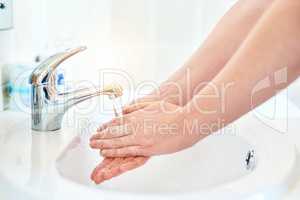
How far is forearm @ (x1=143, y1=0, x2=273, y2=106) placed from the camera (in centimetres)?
91

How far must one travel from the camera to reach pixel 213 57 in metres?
0.93

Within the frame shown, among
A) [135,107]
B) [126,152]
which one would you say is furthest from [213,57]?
[126,152]

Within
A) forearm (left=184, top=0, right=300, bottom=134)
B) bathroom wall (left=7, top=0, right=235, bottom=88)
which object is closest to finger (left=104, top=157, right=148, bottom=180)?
forearm (left=184, top=0, right=300, bottom=134)

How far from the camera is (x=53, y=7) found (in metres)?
1.15

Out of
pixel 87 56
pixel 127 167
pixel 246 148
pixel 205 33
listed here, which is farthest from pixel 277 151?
pixel 87 56

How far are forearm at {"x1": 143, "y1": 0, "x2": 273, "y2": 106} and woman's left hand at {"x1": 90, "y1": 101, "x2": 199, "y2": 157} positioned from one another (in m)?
0.10

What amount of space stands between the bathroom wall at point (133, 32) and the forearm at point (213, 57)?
270 mm

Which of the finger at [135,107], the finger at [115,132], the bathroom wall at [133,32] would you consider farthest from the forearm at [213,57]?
the bathroom wall at [133,32]

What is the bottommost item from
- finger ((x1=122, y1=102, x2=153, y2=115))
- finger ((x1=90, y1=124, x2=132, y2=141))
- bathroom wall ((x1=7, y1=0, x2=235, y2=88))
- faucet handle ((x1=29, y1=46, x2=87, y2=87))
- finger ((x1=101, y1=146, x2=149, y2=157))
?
finger ((x1=101, y1=146, x2=149, y2=157))

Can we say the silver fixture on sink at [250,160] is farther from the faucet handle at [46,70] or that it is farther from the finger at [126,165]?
the faucet handle at [46,70]

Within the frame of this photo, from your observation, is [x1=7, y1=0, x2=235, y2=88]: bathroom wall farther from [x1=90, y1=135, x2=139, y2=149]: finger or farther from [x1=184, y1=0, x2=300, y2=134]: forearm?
[x1=184, y1=0, x2=300, y2=134]: forearm

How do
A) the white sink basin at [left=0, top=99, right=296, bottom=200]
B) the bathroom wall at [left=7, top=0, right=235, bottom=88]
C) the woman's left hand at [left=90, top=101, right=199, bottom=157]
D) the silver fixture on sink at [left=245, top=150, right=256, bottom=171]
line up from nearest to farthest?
the white sink basin at [left=0, top=99, right=296, bottom=200] → the woman's left hand at [left=90, top=101, right=199, bottom=157] → the silver fixture on sink at [left=245, top=150, right=256, bottom=171] → the bathroom wall at [left=7, top=0, right=235, bottom=88]

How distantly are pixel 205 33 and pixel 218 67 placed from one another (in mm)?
340

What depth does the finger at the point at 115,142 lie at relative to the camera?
29.6 inches
